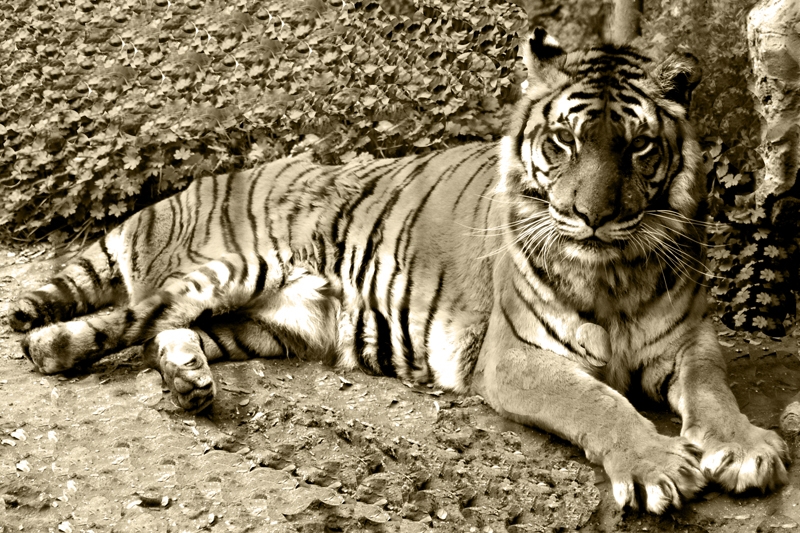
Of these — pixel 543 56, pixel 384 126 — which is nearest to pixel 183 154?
pixel 384 126

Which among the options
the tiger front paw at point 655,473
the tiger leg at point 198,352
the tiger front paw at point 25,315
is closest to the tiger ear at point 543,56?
the tiger front paw at point 655,473

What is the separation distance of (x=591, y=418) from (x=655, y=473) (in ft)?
1.30

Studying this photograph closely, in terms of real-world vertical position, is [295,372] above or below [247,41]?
below

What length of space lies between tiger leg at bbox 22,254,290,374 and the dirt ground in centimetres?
12

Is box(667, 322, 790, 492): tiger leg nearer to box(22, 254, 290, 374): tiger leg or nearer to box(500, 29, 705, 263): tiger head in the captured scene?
box(500, 29, 705, 263): tiger head

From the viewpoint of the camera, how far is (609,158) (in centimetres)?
337

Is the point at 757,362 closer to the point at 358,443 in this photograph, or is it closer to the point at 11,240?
the point at 358,443

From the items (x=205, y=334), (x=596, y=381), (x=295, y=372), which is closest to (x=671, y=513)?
(x=596, y=381)

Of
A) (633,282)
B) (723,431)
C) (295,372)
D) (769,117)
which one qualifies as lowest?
(295,372)

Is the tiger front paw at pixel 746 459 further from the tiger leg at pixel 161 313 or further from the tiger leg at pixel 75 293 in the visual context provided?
the tiger leg at pixel 75 293

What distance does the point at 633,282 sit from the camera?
354 centimetres

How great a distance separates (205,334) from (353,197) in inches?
39.7

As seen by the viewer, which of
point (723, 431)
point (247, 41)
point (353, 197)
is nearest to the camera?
point (723, 431)

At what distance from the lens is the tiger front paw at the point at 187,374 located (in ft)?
12.2
